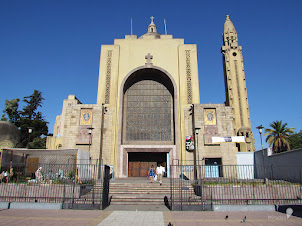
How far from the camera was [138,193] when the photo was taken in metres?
13.7

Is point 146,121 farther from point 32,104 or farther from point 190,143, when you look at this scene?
point 32,104

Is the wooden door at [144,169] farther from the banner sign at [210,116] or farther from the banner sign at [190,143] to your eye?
the banner sign at [210,116]

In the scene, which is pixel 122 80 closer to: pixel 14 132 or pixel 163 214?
pixel 14 132

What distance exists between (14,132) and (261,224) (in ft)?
93.3

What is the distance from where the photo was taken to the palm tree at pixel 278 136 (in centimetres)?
3180

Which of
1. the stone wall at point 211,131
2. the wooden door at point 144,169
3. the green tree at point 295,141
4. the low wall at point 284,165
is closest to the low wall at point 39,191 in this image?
the low wall at point 284,165

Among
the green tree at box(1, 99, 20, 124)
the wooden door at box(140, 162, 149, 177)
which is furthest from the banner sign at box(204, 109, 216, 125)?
the green tree at box(1, 99, 20, 124)

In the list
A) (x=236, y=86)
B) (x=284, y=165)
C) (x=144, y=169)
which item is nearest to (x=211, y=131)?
(x=144, y=169)

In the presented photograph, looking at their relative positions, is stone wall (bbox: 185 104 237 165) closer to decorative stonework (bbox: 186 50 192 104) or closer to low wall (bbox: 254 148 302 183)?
decorative stonework (bbox: 186 50 192 104)

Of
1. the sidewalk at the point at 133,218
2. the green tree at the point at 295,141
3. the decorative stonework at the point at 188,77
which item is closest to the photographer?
the sidewalk at the point at 133,218

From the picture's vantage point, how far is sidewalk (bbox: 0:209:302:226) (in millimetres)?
7816

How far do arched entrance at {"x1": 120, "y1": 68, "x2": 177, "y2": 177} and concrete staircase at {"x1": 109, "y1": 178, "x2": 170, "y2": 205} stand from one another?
750 cm

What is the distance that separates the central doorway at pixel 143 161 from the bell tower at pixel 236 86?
444 inches

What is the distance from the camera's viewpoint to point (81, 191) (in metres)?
12.6
